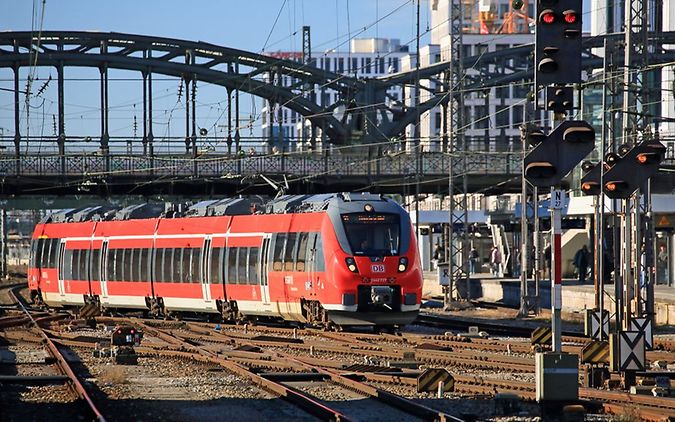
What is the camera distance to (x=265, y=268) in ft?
112

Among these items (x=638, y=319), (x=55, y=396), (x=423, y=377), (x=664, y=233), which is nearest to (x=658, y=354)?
(x=638, y=319)

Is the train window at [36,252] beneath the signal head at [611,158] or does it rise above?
beneath

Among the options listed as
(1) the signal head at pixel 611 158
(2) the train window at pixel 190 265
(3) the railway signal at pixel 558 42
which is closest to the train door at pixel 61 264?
(2) the train window at pixel 190 265

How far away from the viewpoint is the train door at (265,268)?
34.0 metres

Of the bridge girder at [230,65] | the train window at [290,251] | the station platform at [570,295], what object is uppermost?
the bridge girder at [230,65]

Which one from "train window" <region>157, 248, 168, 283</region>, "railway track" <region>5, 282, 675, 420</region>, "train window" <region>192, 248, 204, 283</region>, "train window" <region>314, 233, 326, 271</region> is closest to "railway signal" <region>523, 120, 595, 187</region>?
"railway track" <region>5, 282, 675, 420</region>

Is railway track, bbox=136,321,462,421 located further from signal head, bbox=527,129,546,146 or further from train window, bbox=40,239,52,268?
train window, bbox=40,239,52,268

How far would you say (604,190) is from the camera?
20.2m

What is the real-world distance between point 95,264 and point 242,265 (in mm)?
11047

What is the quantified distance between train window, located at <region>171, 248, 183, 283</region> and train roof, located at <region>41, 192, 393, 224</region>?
113cm

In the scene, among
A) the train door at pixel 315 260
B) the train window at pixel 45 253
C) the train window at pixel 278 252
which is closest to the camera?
the train door at pixel 315 260

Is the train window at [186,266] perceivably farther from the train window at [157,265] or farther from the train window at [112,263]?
the train window at [112,263]

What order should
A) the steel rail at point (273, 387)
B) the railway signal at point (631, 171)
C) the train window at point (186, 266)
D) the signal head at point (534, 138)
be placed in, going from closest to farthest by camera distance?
the steel rail at point (273, 387) → the signal head at point (534, 138) → the railway signal at point (631, 171) → the train window at point (186, 266)

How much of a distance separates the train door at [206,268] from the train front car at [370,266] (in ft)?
24.6
